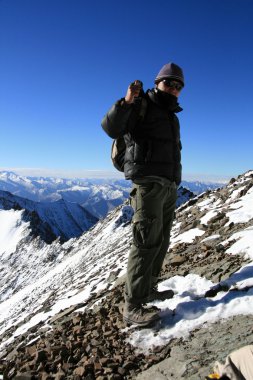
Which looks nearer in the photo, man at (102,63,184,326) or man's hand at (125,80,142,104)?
man's hand at (125,80,142,104)

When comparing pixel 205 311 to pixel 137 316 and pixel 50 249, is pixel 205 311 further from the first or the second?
pixel 50 249

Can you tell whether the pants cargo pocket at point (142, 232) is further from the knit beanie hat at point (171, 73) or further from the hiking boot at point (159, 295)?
the knit beanie hat at point (171, 73)

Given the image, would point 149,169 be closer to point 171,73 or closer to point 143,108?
point 143,108

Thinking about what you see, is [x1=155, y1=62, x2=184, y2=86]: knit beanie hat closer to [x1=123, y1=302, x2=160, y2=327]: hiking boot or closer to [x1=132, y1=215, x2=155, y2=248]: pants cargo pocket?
[x1=132, y1=215, x2=155, y2=248]: pants cargo pocket

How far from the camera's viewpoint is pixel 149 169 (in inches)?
245

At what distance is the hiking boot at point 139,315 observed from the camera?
20.9 ft

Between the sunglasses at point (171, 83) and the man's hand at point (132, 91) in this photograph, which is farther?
the sunglasses at point (171, 83)

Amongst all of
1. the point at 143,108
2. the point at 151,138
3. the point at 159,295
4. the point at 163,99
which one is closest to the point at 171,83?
the point at 163,99

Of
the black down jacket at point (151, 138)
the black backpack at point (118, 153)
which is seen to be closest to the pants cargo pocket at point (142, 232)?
the black down jacket at point (151, 138)

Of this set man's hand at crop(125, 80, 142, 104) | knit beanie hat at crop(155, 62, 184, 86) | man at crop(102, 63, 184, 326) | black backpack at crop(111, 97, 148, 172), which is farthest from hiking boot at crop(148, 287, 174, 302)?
knit beanie hat at crop(155, 62, 184, 86)

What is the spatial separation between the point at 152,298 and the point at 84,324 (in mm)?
1614

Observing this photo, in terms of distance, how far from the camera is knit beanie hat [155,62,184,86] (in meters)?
6.30

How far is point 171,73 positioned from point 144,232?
2922 millimetres

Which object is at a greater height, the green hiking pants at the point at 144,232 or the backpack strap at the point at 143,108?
the backpack strap at the point at 143,108
